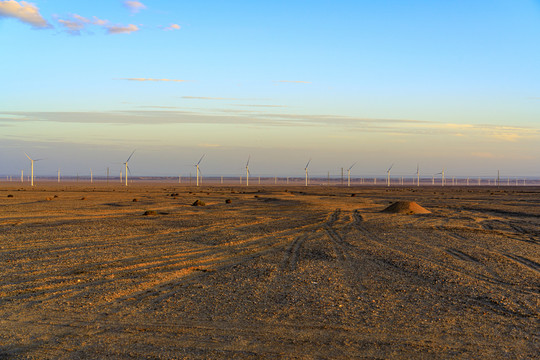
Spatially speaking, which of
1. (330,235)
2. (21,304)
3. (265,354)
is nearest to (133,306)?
(21,304)

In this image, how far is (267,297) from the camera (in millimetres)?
10898

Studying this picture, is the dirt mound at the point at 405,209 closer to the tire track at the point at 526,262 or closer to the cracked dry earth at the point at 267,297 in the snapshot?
the cracked dry earth at the point at 267,297

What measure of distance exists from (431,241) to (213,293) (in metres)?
13.2

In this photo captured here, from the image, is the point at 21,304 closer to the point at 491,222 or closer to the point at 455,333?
the point at 455,333

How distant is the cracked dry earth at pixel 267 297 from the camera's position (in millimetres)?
7688

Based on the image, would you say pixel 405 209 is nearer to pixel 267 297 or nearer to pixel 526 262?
pixel 526 262

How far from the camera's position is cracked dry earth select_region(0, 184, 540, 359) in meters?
7.69

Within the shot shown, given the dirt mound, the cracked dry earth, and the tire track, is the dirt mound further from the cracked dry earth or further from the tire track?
the tire track

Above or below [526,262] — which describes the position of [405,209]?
above

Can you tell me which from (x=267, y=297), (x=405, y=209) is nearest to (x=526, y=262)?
(x=267, y=297)

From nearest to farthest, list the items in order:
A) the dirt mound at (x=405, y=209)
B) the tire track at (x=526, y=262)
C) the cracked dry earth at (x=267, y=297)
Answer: the cracked dry earth at (x=267, y=297) → the tire track at (x=526, y=262) → the dirt mound at (x=405, y=209)

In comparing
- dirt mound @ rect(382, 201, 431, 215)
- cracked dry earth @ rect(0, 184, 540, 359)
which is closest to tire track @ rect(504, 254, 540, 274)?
cracked dry earth @ rect(0, 184, 540, 359)

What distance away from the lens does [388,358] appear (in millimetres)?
7148

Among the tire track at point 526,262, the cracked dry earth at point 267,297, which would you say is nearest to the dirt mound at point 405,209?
the cracked dry earth at point 267,297
